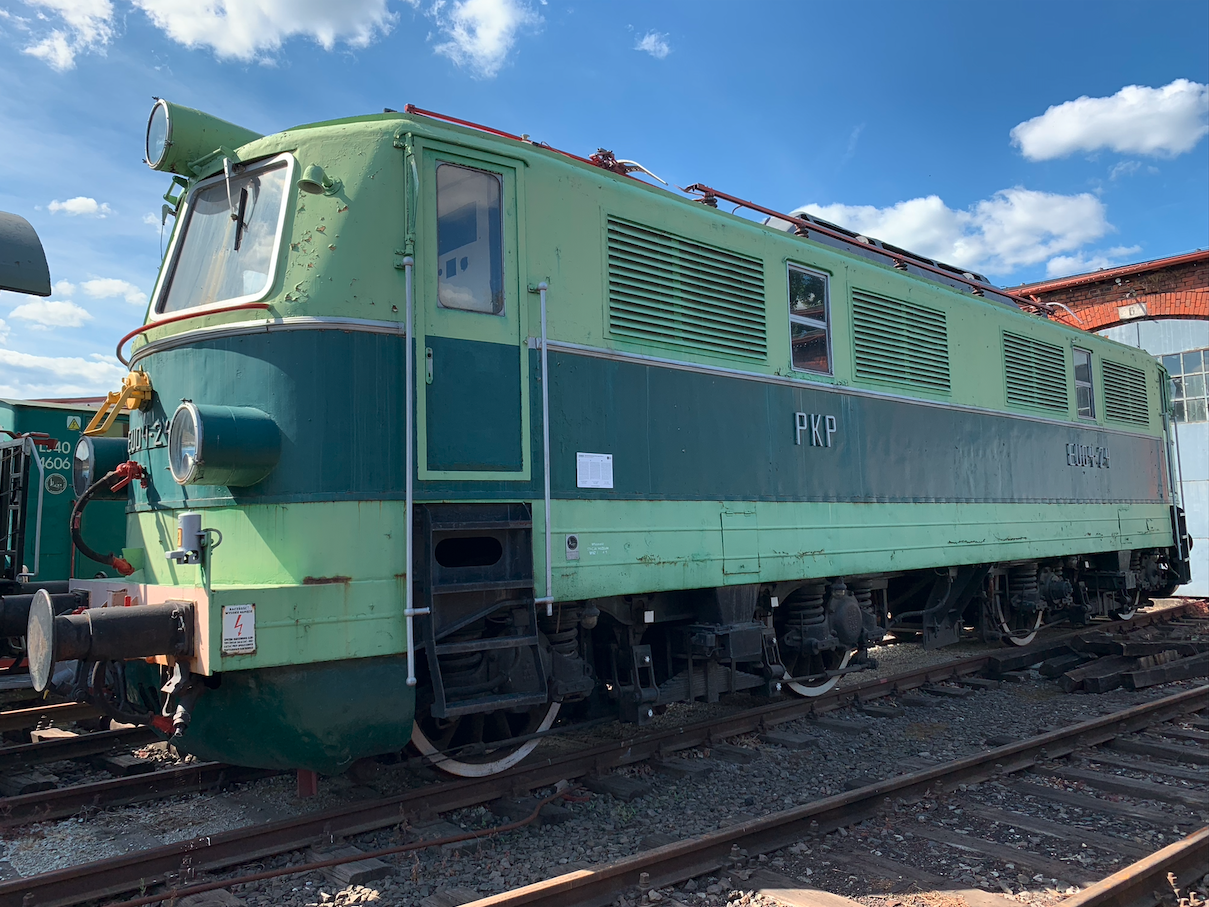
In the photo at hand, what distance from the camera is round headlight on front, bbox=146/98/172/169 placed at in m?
4.95

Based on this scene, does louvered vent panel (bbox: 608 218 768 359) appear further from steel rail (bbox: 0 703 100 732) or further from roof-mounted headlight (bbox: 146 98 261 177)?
steel rail (bbox: 0 703 100 732)

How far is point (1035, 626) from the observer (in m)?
10.8

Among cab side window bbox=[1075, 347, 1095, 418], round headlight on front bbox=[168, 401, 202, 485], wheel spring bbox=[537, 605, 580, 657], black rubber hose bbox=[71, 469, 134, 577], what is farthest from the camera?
cab side window bbox=[1075, 347, 1095, 418]

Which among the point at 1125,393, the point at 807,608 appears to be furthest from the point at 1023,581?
the point at 807,608

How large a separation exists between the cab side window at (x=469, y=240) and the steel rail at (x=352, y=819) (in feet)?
9.04

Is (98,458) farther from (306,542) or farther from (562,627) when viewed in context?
(562,627)

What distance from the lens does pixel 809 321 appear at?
273 inches

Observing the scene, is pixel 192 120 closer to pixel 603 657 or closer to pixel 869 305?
pixel 603 657

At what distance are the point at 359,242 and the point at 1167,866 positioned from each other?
493 cm

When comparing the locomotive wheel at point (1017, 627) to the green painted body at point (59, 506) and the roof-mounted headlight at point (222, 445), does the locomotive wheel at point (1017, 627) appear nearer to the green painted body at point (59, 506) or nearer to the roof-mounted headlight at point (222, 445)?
the roof-mounted headlight at point (222, 445)

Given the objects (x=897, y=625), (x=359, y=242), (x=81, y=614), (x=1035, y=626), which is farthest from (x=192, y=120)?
(x=1035, y=626)

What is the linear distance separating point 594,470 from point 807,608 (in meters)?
2.56

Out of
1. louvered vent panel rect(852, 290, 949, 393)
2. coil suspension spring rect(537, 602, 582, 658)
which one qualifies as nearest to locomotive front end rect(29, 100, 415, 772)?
coil suspension spring rect(537, 602, 582, 658)

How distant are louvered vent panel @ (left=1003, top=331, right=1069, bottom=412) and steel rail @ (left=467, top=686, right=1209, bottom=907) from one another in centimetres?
372
